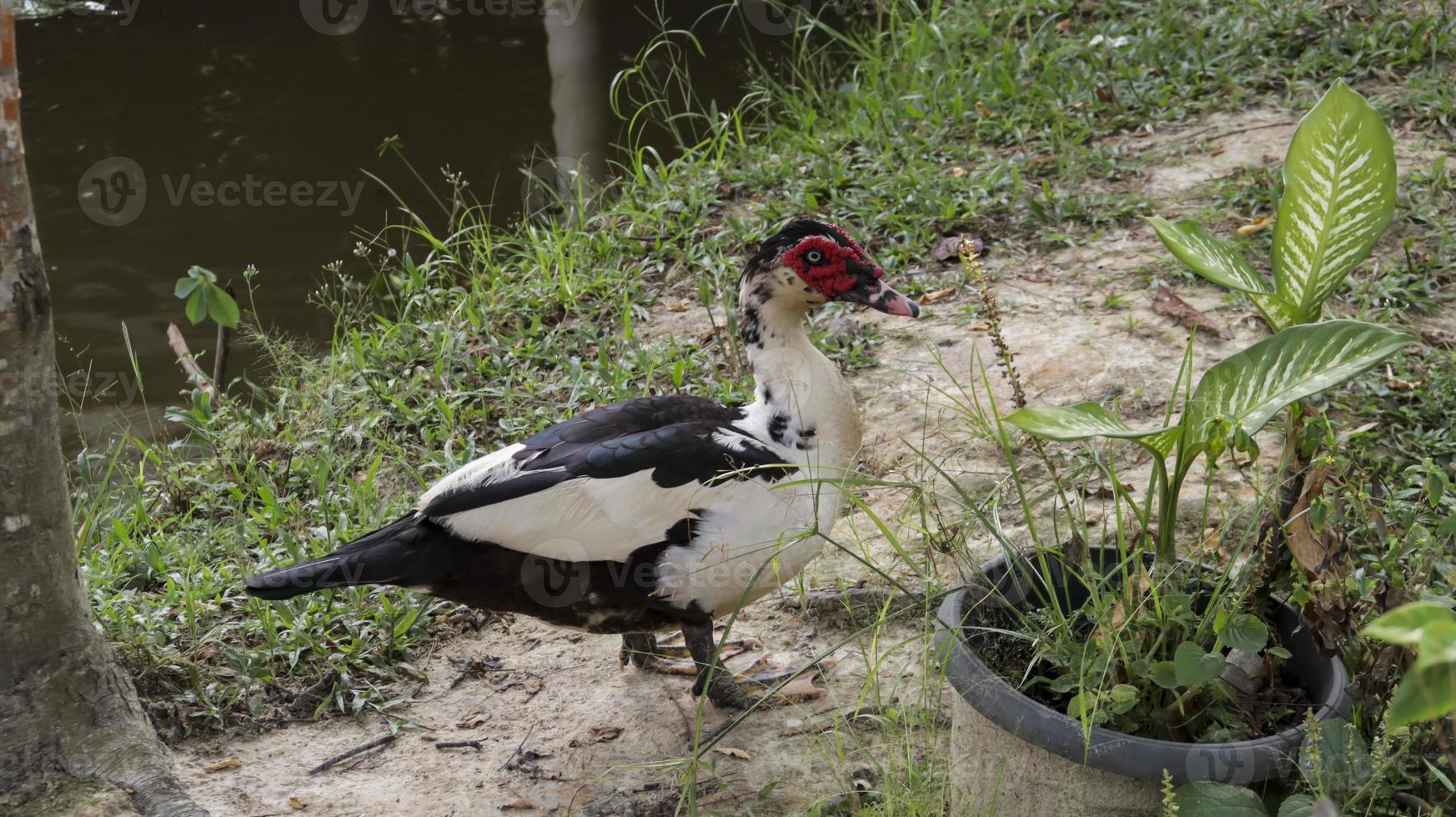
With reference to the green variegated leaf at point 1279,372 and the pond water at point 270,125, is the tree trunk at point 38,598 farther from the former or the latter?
the pond water at point 270,125

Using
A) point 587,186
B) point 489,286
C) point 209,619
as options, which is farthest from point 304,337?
point 209,619

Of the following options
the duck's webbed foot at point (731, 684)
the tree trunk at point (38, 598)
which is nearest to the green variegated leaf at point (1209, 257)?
the duck's webbed foot at point (731, 684)

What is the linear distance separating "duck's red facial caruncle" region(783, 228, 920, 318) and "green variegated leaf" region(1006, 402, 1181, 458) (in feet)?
3.71

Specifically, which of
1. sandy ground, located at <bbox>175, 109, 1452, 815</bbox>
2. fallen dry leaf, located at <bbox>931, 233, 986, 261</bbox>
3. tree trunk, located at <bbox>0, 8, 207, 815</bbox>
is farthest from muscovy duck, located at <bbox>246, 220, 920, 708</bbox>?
fallen dry leaf, located at <bbox>931, 233, 986, 261</bbox>

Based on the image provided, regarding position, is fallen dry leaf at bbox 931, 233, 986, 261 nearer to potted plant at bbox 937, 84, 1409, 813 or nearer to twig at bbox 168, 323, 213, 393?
potted plant at bbox 937, 84, 1409, 813

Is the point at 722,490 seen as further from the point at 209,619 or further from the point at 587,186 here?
the point at 587,186

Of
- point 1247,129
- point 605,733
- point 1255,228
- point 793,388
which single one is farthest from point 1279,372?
point 1247,129

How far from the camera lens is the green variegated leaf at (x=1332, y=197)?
193cm

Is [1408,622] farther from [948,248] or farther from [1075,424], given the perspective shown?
[948,248]

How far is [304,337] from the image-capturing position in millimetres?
5254

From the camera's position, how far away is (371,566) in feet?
8.55

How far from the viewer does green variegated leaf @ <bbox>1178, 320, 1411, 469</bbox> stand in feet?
5.54

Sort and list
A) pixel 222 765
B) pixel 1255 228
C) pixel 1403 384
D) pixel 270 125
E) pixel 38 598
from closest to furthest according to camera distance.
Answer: pixel 38 598 → pixel 222 765 → pixel 1403 384 → pixel 1255 228 → pixel 270 125

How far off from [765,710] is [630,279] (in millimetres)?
2126
